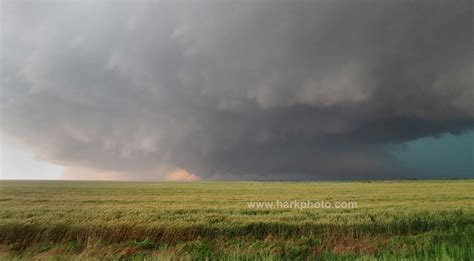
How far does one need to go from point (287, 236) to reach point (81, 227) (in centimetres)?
794

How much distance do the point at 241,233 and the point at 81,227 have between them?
6167mm

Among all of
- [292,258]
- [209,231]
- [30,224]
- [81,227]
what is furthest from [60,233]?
[292,258]

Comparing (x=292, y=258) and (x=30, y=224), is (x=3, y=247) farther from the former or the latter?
(x=292, y=258)

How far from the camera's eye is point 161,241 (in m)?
11.9

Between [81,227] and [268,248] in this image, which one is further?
[81,227]

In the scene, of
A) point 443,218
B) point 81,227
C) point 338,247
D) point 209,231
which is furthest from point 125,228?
point 443,218

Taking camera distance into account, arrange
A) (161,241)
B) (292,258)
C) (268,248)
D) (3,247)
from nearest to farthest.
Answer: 1. (292,258)
2. (268,248)
3. (3,247)
4. (161,241)

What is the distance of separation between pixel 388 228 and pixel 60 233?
1288 centimetres

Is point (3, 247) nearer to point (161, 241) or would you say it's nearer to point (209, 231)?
point (161, 241)

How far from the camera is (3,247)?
35.6ft

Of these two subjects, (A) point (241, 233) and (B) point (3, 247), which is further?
(A) point (241, 233)

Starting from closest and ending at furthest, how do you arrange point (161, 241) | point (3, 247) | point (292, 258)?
point (292, 258) < point (3, 247) < point (161, 241)

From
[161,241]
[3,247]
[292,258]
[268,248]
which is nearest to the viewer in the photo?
[292,258]

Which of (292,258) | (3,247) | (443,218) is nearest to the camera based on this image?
(292,258)
